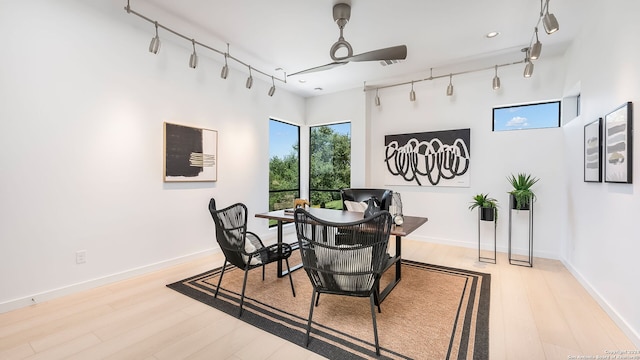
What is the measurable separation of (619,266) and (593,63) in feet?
6.57

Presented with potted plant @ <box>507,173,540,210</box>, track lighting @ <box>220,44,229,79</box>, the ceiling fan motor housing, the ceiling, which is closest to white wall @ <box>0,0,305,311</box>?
track lighting @ <box>220,44,229,79</box>

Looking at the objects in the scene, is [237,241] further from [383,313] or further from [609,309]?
[609,309]

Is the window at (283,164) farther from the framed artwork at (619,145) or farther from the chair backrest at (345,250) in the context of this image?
the framed artwork at (619,145)

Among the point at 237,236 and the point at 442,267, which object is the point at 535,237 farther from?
the point at 237,236

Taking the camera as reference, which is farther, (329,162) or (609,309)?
(329,162)

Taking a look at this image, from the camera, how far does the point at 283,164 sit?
561 centimetres

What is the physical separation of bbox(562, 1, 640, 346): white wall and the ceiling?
1.37 ft

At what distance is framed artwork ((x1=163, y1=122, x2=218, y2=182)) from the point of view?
3.52m

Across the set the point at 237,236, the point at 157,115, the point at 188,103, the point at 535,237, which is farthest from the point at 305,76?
the point at 535,237

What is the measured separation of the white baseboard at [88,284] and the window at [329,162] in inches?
111

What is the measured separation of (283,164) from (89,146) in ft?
10.6

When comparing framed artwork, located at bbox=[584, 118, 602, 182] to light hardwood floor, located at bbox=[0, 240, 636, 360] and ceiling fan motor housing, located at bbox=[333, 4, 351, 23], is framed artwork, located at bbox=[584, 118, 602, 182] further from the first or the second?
ceiling fan motor housing, located at bbox=[333, 4, 351, 23]

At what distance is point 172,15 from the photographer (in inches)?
114

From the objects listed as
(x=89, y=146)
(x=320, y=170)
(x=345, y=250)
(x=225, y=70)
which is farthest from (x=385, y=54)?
(x=320, y=170)
